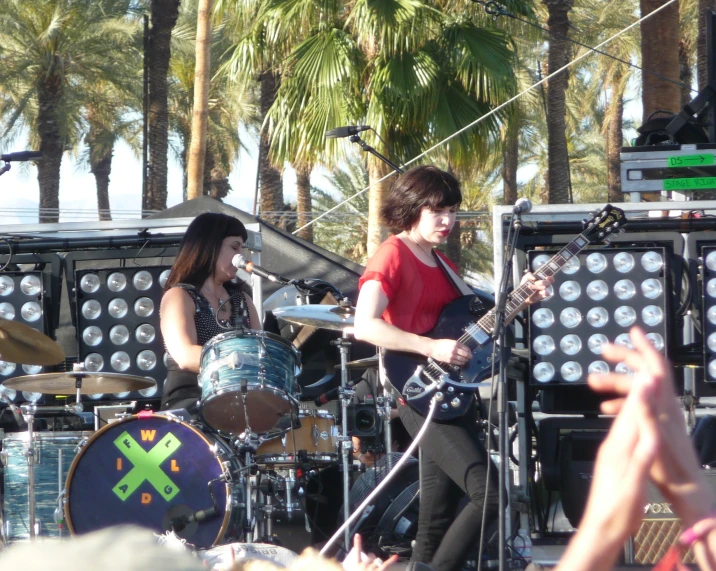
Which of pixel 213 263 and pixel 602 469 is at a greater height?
pixel 213 263

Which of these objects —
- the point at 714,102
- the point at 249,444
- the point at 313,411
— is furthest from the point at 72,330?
the point at 714,102

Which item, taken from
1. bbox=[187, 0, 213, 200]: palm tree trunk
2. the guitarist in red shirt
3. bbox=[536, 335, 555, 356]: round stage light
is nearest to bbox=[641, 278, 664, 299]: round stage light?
bbox=[536, 335, 555, 356]: round stage light

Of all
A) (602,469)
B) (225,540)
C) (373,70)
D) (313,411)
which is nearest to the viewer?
(602,469)

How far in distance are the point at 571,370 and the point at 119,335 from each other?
115 inches

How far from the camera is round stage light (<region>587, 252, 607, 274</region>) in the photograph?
5512 mm

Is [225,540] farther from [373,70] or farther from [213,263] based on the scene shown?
[373,70]

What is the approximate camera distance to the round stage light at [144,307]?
21.6 ft

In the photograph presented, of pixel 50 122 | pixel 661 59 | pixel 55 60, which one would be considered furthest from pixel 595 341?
pixel 55 60

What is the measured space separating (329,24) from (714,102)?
24.4 ft

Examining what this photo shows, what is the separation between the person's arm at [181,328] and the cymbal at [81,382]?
1.90ft

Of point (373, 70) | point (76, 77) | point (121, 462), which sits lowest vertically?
point (121, 462)

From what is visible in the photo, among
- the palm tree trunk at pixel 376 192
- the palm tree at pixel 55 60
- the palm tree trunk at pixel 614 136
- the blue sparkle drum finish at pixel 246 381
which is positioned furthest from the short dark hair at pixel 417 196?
the palm tree trunk at pixel 614 136

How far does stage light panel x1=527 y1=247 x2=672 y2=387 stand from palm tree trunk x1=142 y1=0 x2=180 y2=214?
13856 mm

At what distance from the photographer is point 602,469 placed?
1124mm
